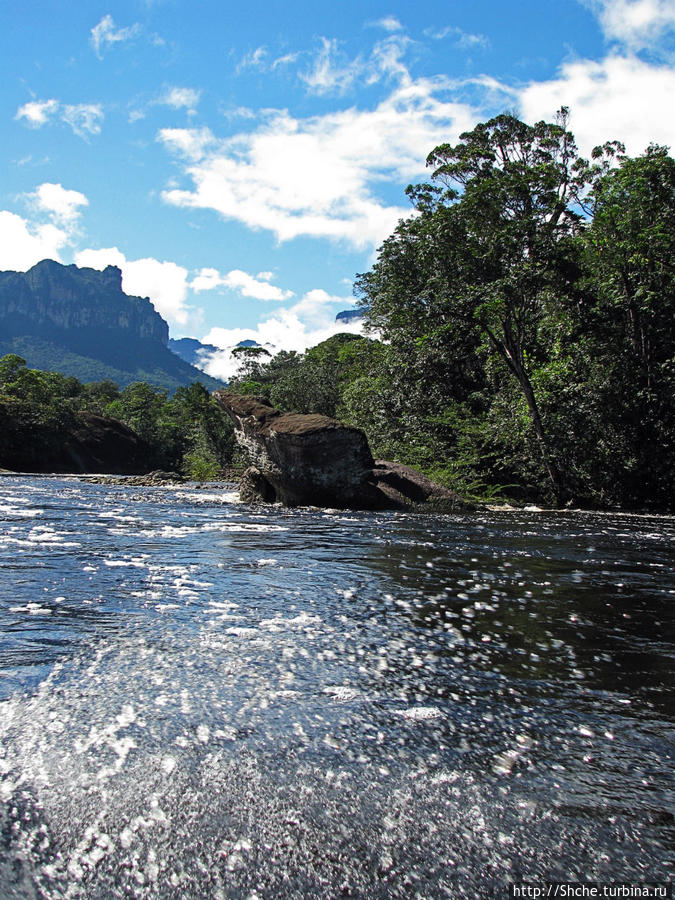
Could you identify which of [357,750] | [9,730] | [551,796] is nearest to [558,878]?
[551,796]

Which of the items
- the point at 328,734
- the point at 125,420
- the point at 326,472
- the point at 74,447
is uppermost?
the point at 125,420

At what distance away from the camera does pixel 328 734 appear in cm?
328

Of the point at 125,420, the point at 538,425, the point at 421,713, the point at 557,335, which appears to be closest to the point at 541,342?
the point at 557,335

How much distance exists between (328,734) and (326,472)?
1402 centimetres

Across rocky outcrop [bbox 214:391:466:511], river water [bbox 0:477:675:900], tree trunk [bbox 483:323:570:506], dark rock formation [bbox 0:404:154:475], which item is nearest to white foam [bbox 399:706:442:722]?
river water [bbox 0:477:675:900]

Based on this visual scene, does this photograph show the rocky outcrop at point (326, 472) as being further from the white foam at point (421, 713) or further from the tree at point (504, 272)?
the white foam at point (421, 713)

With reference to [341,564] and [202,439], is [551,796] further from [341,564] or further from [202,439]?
[202,439]

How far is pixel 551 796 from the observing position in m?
2.73

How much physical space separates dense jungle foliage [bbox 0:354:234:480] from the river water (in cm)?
2974

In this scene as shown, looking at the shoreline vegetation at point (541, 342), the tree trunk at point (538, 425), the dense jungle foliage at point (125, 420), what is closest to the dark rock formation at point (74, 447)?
the dense jungle foliage at point (125, 420)

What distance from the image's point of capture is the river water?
229cm

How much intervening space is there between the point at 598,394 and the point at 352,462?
814cm

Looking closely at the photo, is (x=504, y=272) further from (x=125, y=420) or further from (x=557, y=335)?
(x=125, y=420)

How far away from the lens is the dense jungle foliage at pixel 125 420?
155 ft
